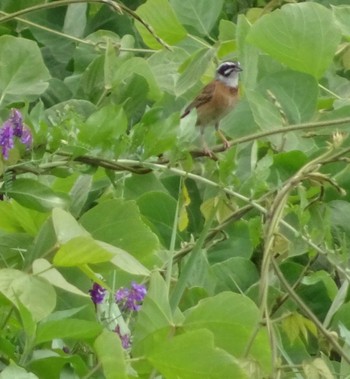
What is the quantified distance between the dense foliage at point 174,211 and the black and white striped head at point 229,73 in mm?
49

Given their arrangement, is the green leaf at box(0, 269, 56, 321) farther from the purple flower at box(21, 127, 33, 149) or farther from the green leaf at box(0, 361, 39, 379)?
the purple flower at box(21, 127, 33, 149)

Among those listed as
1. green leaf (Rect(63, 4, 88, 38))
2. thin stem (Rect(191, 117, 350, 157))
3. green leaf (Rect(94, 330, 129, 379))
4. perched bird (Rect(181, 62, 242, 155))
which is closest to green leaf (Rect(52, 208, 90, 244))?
green leaf (Rect(94, 330, 129, 379))

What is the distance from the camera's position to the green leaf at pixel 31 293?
1758mm

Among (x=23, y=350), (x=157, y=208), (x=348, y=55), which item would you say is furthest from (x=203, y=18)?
(x=23, y=350)

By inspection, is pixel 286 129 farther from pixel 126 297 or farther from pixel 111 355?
pixel 111 355

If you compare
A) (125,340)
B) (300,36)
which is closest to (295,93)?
(300,36)

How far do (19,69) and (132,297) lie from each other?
0.67 meters

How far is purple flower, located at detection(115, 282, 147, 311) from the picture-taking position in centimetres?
204

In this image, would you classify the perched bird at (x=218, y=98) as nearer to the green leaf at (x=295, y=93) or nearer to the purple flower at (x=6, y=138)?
the green leaf at (x=295, y=93)

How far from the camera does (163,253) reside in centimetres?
239

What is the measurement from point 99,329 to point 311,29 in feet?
3.78

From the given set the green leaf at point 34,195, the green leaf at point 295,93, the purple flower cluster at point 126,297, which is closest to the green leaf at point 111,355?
the purple flower cluster at point 126,297

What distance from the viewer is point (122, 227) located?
2.05 m

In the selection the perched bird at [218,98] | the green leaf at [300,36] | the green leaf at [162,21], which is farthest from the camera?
the green leaf at [162,21]
